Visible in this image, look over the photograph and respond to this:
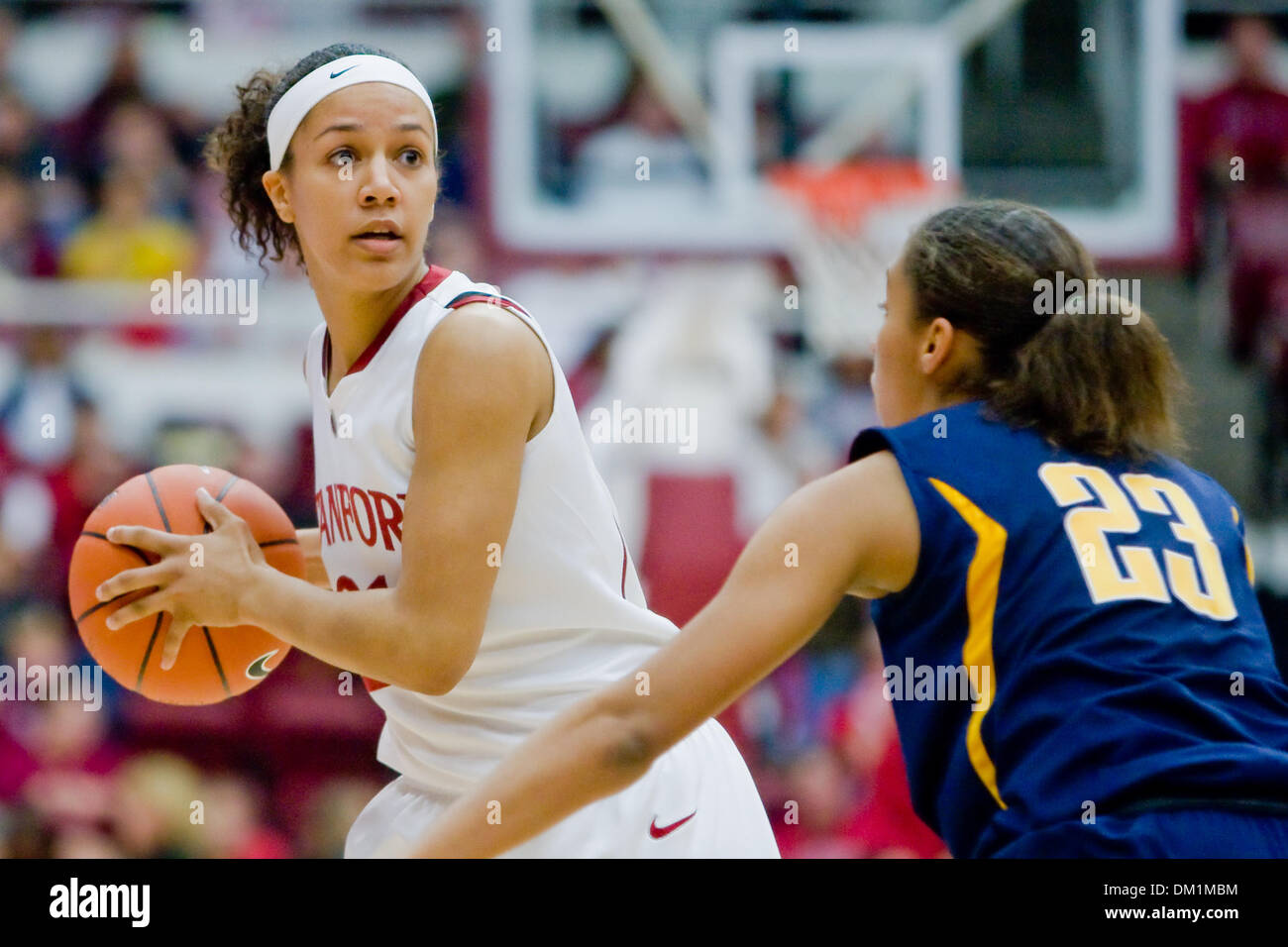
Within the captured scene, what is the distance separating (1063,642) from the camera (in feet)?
6.15

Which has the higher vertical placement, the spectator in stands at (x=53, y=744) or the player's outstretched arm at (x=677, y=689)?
the player's outstretched arm at (x=677, y=689)

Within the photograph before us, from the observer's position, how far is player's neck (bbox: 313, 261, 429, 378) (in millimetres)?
2639

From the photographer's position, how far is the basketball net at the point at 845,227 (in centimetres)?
780

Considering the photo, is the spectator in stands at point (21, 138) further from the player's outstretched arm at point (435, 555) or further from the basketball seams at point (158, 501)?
the player's outstretched arm at point (435, 555)

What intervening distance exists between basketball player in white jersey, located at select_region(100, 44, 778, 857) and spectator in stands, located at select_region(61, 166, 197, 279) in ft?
17.5

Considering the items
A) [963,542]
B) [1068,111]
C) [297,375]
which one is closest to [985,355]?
[963,542]

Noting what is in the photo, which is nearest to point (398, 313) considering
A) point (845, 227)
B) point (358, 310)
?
point (358, 310)

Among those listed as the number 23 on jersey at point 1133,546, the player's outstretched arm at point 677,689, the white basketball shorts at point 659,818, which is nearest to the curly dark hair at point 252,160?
the white basketball shorts at point 659,818

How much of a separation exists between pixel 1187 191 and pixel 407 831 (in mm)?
6874

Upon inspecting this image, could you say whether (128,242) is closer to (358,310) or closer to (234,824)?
(234,824)

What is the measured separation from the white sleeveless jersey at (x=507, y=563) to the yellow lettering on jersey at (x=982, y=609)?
2.49ft

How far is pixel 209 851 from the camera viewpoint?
643 cm

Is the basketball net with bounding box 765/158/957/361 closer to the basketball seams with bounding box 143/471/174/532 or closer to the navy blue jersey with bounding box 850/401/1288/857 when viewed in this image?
the basketball seams with bounding box 143/471/174/532

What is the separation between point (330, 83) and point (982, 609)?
140cm
